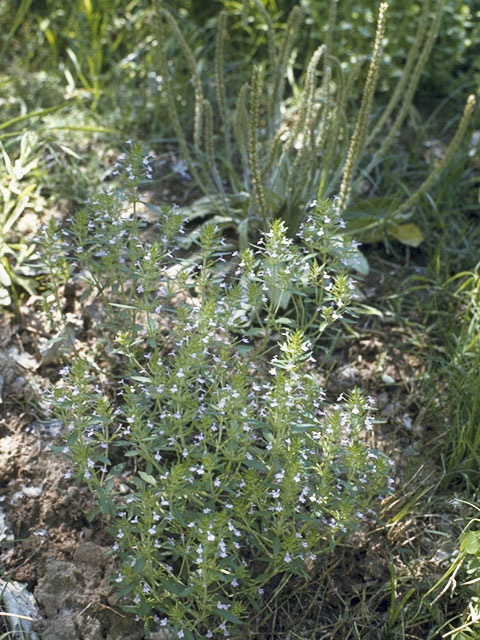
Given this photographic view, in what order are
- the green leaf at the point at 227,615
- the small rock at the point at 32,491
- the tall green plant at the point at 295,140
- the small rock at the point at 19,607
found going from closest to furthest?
1. the green leaf at the point at 227,615
2. the small rock at the point at 19,607
3. the small rock at the point at 32,491
4. the tall green plant at the point at 295,140

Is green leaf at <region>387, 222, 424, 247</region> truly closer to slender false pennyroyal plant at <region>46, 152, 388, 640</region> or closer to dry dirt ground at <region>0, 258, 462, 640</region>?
dry dirt ground at <region>0, 258, 462, 640</region>

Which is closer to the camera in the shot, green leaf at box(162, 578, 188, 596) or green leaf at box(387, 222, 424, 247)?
green leaf at box(162, 578, 188, 596)

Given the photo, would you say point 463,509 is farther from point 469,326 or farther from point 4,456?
point 4,456

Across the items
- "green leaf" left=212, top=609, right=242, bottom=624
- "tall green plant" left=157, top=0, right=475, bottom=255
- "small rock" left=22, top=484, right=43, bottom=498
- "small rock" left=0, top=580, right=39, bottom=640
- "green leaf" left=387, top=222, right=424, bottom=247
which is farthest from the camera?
"green leaf" left=387, top=222, right=424, bottom=247

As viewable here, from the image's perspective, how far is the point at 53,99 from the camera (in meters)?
4.31

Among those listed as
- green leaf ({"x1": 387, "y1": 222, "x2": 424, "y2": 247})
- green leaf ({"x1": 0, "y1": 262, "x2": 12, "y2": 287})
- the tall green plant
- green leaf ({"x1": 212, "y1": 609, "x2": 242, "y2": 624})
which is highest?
the tall green plant

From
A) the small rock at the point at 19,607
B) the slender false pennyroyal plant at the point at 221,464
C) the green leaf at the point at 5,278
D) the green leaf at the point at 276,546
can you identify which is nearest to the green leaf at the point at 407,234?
the slender false pennyroyal plant at the point at 221,464

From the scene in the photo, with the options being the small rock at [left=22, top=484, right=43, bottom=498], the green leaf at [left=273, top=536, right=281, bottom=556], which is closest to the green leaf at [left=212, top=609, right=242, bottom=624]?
the green leaf at [left=273, top=536, right=281, bottom=556]

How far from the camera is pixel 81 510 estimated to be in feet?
8.55

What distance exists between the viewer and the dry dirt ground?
2.37 m

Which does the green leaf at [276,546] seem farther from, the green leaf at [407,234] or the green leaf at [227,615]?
the green leaf at [407,234]

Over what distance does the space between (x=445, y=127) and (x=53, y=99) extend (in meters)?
2.03

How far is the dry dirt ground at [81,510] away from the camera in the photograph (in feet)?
7.77

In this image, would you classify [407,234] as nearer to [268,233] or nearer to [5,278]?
[268,233]
